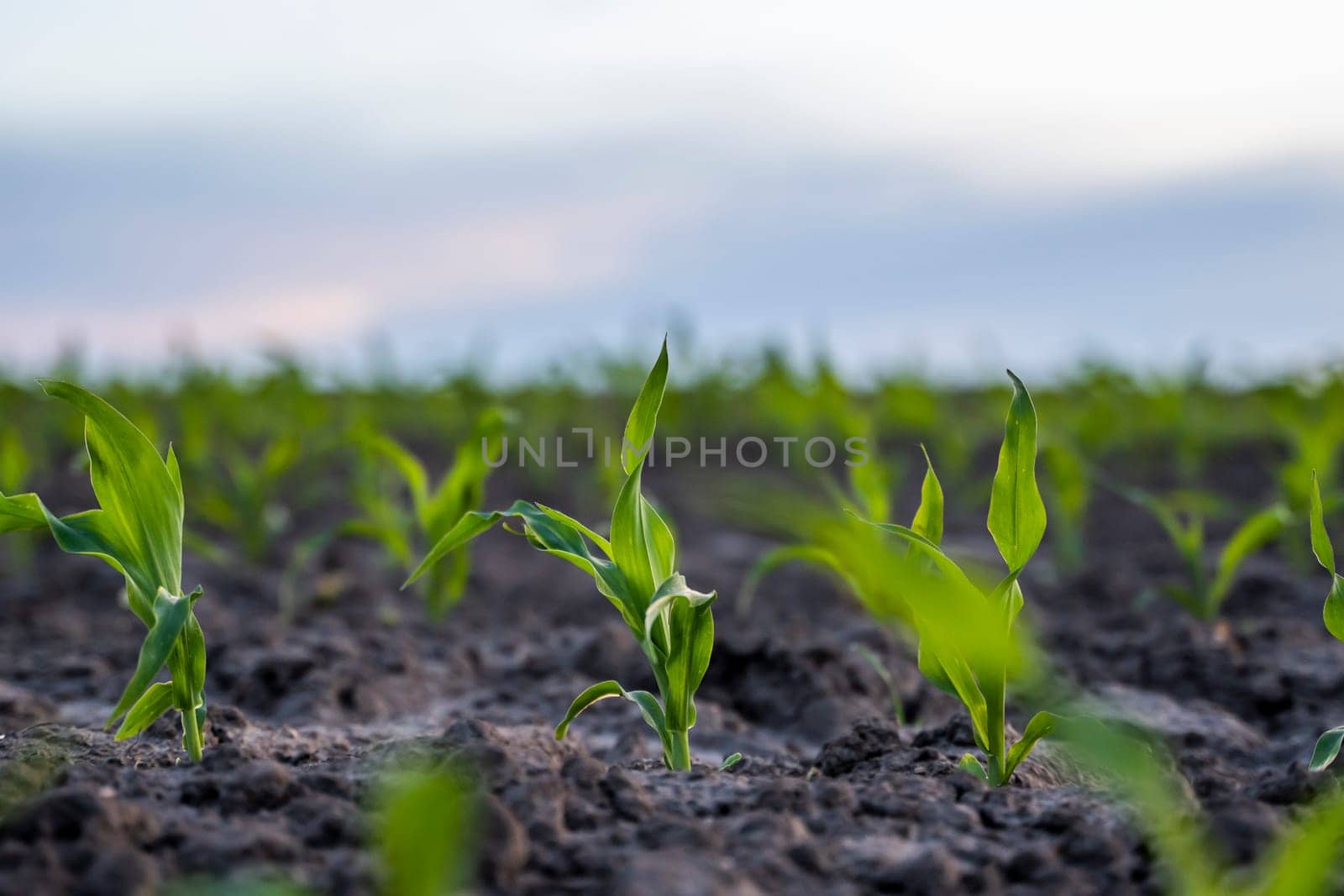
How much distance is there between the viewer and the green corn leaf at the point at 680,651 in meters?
1.51

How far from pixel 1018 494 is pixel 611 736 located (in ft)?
3.40

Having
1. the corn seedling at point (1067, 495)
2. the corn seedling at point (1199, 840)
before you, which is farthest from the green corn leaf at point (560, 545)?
the corn seedling at point (1067, 495)

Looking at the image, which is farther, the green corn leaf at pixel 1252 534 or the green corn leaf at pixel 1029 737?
the green corn leaf at pixel 1252 534

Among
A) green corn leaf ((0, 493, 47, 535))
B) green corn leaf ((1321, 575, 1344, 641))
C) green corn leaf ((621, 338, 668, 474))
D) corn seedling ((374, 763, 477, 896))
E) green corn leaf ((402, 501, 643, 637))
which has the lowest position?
corn seedling ((374, 763, 477, 896))

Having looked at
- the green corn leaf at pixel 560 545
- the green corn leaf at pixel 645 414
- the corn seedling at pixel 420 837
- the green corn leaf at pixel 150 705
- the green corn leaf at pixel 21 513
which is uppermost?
the green corn leaf at pixel 645 414

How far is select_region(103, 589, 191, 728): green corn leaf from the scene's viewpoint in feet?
4.48

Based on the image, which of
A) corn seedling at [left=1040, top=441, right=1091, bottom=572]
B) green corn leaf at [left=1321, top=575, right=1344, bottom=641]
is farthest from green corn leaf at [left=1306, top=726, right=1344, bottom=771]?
corn seedling at [left=1040, top=441, right=1091, bottom=572]

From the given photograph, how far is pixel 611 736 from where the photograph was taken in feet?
7.07

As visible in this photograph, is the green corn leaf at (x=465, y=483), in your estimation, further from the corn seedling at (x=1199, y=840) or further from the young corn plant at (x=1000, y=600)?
the corn seedling at (x=1199, y=840)

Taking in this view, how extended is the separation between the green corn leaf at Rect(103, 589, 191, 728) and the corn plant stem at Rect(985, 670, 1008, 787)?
40.6 inches

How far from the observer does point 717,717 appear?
2.18 metres

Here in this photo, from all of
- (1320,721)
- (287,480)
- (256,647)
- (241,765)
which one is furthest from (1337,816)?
(287,480)

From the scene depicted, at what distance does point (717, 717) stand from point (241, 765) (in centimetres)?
102

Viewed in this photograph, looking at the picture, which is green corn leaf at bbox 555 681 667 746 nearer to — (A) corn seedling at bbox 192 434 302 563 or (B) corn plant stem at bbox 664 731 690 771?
(B) corn plant stem at bbox 664 731 690 771
